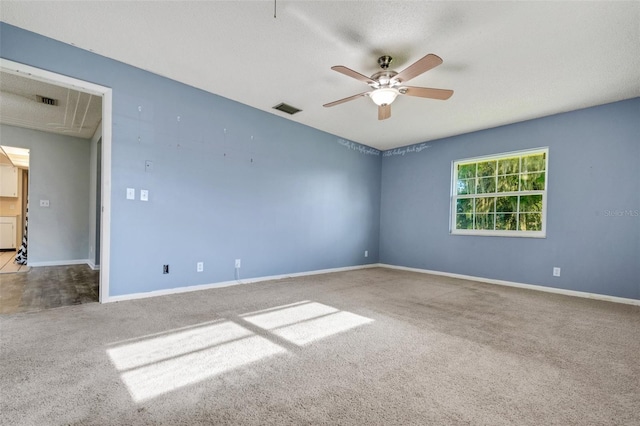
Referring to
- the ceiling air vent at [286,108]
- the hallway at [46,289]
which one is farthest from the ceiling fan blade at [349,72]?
the hallway at [46,289]

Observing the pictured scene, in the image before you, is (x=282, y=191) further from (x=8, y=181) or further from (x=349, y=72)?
(x=8, y=181)

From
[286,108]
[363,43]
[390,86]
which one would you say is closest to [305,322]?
[390,86]

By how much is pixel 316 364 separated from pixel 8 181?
9.21 meters

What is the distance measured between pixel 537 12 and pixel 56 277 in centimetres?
641

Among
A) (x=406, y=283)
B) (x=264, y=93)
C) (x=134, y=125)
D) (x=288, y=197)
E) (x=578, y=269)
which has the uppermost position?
(x=264, y=93)

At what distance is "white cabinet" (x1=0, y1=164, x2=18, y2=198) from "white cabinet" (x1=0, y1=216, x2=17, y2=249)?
1.89 feet

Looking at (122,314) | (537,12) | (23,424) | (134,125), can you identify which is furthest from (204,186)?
(537,12)

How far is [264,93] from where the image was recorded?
363cm

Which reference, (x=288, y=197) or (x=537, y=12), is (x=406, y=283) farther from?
(x=537, y=12)

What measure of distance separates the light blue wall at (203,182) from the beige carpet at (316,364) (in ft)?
2.29

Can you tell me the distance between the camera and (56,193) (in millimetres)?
5332

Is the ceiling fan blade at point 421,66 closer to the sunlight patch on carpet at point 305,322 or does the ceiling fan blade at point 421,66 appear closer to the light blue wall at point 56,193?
the sunlight patch on carpet at point 305,322

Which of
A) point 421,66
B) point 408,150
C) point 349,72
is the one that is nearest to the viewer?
point 421,66

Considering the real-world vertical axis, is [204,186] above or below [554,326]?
above
